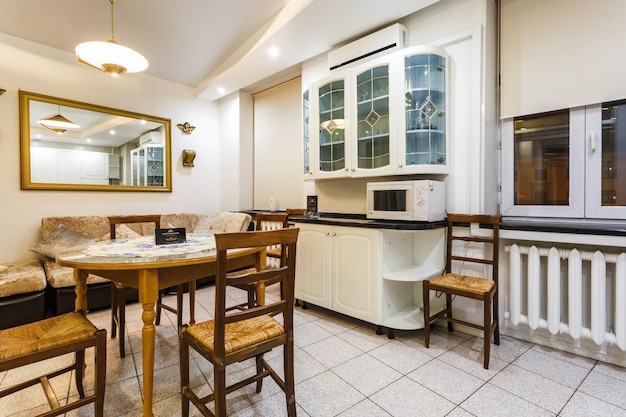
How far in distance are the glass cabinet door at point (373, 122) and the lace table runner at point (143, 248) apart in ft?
5.23

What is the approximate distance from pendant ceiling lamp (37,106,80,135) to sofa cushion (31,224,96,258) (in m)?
1.15

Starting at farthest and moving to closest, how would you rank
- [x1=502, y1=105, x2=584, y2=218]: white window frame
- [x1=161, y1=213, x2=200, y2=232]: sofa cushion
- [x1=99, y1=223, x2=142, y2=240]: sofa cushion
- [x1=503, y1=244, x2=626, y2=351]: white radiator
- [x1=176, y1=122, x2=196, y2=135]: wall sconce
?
[x1=176, y1=122, x2=196, y2=135]: wall sconce < [x1=161, y1=213, x2=200, y2=232]: sofa cushion < [x1=99, y1=223, x2=142, y2=240]: sofa cushion < [x1=502, y1=105, x2=584, y2=218]: white window frame < [x1=503, y1=244, x2=626, y2=351]: white radiator

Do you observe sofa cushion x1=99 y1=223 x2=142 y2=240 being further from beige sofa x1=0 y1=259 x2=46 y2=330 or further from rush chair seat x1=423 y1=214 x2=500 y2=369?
rush chair seat x1=423 y1=214 x2=500 y2=369

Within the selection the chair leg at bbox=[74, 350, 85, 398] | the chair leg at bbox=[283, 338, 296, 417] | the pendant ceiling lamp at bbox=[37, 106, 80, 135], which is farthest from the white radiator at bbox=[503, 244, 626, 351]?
the pendant ceiling lamp at bbox=[37, 106, 80, 135]

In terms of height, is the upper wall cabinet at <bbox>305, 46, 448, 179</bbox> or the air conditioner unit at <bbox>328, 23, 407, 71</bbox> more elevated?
the air conditioner unit at <bbox>328, 23, 407, 71</bbox>

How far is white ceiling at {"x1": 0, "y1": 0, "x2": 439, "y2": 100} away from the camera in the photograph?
8.80ft

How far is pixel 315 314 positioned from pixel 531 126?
2.49 metres

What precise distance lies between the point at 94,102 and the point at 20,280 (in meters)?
2.31

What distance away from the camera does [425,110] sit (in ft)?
8.17

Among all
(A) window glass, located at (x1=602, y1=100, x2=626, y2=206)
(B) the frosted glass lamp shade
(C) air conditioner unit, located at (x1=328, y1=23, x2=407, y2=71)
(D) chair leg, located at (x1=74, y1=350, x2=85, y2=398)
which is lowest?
(D) chair leg, located at (x1=74, y1=350, x2=85, y2=398)

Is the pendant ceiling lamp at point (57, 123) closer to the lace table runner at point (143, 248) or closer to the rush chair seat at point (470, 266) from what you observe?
the lace table runner at point (143, 248)

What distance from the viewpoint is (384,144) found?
106 inches

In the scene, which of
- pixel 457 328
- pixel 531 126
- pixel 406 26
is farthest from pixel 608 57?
pixel 457 328

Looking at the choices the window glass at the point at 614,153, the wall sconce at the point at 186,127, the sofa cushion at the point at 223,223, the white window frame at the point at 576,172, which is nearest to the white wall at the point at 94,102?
the wall sconce at the point at 186,127
